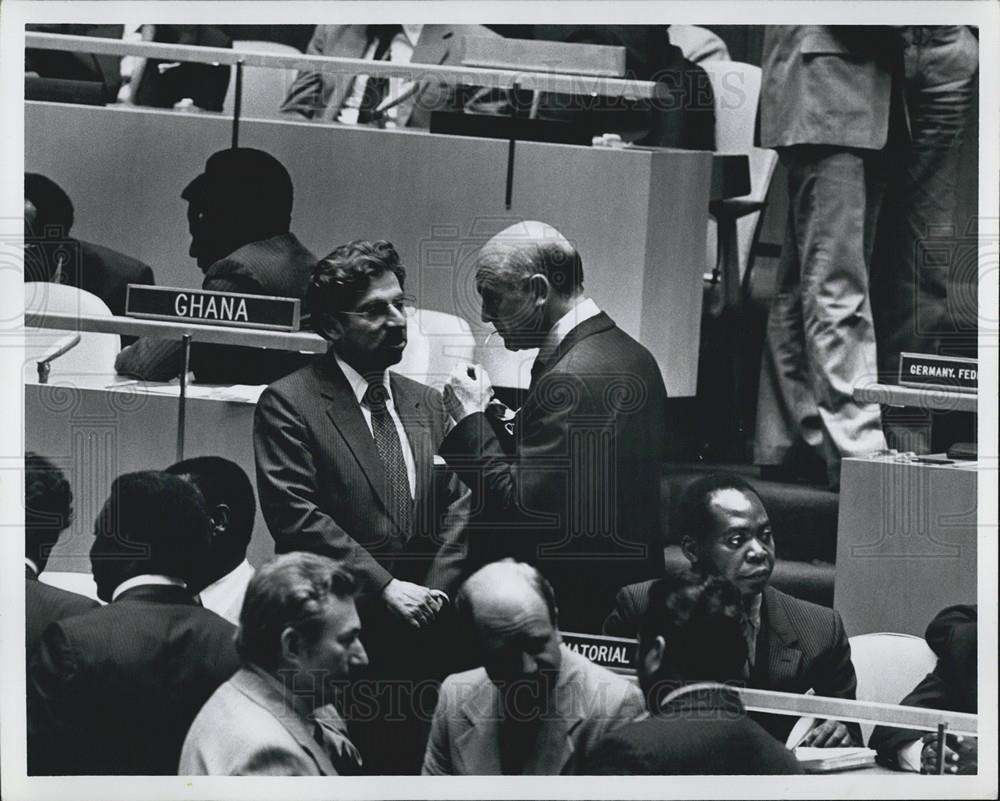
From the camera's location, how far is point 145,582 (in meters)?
4.44

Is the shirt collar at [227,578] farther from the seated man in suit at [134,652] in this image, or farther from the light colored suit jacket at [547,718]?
the light colored suit jacket at [547,718]

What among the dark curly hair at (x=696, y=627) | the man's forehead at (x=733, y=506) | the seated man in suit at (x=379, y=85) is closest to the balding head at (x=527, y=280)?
the seated man in suit at (x=379, y=85)

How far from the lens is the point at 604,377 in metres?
4.48

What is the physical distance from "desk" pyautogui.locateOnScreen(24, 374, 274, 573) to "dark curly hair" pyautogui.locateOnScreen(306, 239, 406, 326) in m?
0.30

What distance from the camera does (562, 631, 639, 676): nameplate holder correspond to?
4.47m

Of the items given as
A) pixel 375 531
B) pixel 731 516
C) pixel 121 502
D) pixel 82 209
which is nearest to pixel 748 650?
pixel 731 516

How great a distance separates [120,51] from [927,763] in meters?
2.64

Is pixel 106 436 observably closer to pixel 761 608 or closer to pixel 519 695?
pixel 519 695

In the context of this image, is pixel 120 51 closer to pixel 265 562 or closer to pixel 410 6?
pixel 410 6

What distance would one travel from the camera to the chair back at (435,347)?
4480mm

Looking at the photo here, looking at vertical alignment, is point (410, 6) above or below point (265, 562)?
above

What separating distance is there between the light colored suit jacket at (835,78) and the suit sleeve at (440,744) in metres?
1.61

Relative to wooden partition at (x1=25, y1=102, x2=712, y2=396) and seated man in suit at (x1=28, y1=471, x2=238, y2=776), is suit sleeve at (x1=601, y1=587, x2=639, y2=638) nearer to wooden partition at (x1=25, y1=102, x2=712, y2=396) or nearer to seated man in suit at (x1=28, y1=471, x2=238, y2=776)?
wooden partition at (x1=25, y1=102, x2=712, y2=396)

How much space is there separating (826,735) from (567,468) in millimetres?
914
